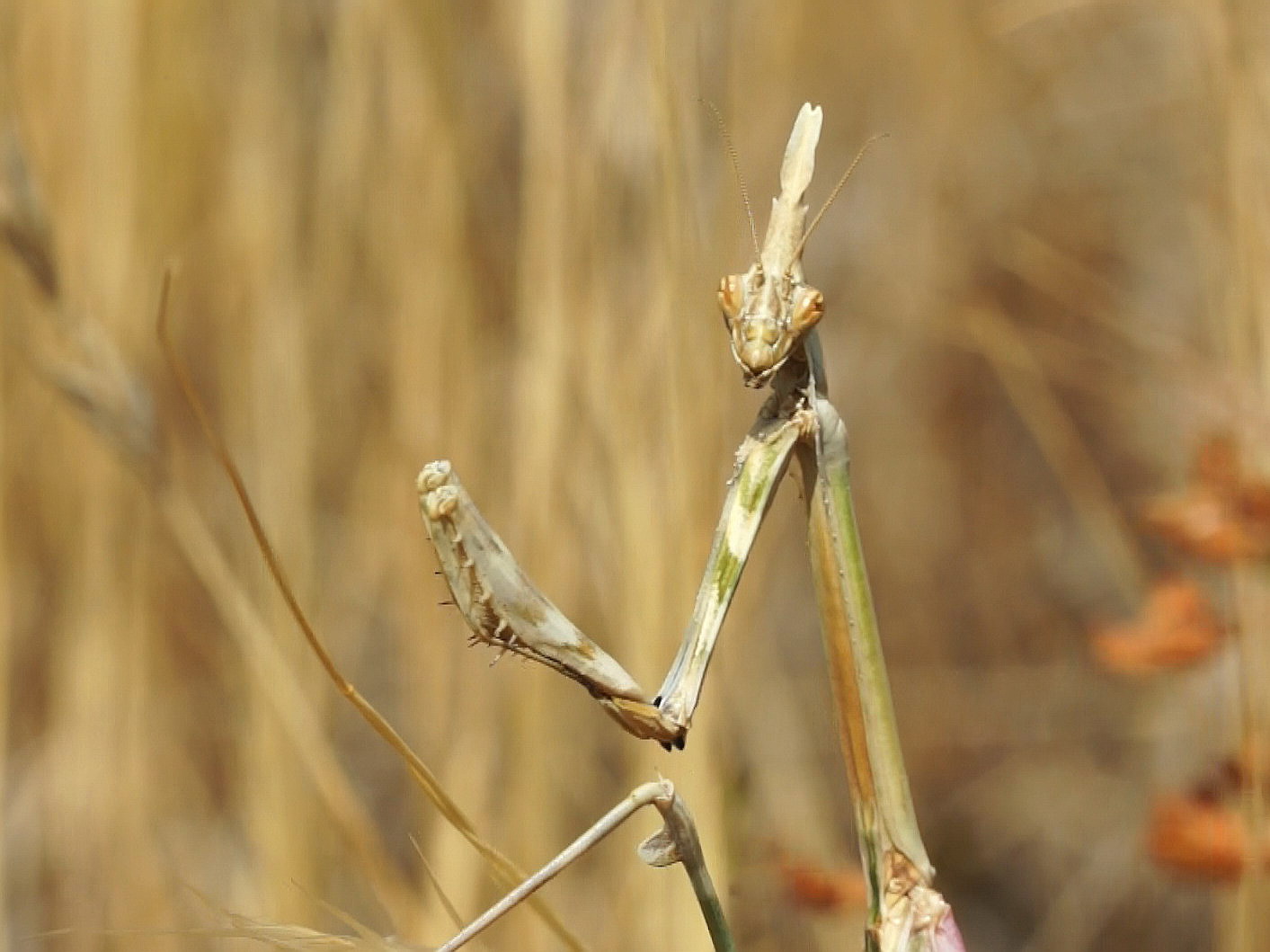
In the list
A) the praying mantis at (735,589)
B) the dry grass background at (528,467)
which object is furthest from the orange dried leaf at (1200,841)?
the praying mantis at (735,589)

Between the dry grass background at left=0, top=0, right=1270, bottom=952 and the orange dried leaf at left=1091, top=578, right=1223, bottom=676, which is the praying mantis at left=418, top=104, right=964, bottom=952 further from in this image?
the orange dried leaf at left=1091, top=578, right=1223, bottom=676

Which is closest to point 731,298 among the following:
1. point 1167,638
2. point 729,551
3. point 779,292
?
point 779,292

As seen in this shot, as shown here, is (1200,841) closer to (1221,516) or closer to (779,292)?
(1221,516)

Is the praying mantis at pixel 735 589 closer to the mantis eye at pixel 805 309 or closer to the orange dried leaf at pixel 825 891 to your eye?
the mantis eye at pixel 805 309

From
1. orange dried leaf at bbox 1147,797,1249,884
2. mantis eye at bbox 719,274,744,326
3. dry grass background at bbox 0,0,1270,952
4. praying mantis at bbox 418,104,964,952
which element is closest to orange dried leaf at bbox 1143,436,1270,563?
dry grass background at bbox 0,0,1270,952

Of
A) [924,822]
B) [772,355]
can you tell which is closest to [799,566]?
[924,822]

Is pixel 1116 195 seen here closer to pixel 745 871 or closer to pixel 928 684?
pixel 928 684
